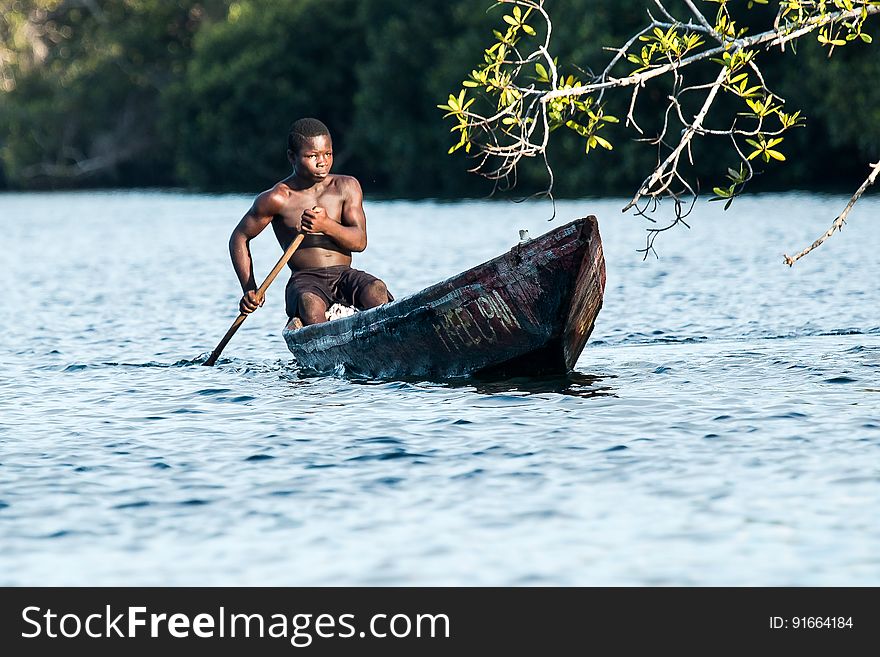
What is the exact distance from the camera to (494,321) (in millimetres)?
10148

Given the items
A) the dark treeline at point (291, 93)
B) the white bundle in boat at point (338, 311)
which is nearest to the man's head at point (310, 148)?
the white bundle in boat at point (338, 311)

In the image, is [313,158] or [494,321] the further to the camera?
[313,158]

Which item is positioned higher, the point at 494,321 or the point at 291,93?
the point at 291,93

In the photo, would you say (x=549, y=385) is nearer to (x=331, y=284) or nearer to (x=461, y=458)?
(x=331, y=284)

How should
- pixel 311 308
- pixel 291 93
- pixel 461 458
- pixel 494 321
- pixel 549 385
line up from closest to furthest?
1. pixel 461 458
2. pixel 494 321
3. pixel 549 385
4. pixel 311 308
5. pixel 291 93

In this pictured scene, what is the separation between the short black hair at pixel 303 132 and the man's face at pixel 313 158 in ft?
0.08

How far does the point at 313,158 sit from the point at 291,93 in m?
45.7

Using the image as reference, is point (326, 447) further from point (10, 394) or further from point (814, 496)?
point (10, 394)

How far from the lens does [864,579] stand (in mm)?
5887

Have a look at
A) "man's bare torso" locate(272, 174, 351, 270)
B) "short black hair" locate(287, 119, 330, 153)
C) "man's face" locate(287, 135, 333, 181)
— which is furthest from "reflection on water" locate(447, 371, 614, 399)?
"short black hair" locate(287, 119, 330, 153)

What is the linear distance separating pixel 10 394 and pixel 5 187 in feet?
196

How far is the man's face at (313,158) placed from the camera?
11.0 meters

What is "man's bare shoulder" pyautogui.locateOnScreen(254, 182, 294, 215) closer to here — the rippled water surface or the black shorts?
the black shorts

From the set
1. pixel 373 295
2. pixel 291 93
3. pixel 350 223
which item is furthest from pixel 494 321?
pixel 291 93
